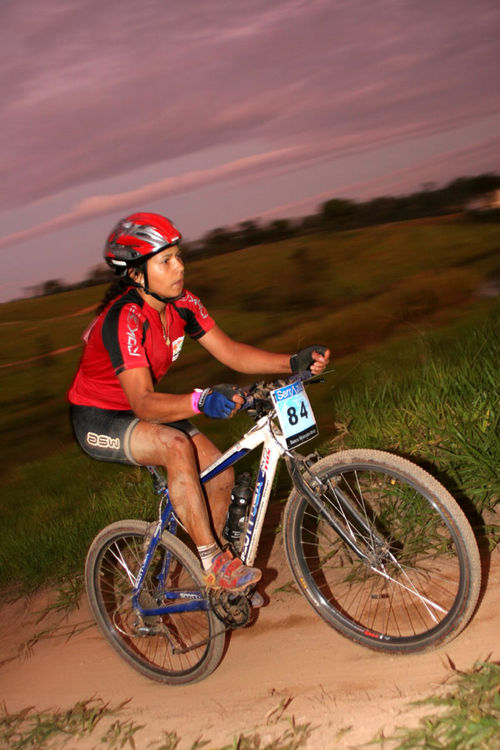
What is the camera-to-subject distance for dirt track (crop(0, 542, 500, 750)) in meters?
2.50

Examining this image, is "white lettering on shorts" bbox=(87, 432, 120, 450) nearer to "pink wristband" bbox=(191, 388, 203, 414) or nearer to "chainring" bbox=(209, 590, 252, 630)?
"pink wristband" bbox=(191, 388, 203, 414)

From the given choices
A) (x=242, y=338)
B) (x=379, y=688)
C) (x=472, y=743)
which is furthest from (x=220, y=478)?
(x=242, y=338)

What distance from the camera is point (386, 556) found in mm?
2814

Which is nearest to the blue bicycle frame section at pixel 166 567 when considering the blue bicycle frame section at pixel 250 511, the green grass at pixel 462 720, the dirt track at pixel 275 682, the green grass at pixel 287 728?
the blue bicycle frame section at pixel 250 511

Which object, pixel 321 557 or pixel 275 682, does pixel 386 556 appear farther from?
pixel 321 557

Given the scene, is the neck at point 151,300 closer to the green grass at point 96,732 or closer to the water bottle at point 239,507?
the water bottle at point 239,507

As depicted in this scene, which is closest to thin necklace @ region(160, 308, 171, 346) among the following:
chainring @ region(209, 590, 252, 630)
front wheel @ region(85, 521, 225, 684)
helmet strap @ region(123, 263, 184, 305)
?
helmet strap @ region(123, 263, 184, 305)

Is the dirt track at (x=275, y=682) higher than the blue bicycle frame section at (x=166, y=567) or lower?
lower

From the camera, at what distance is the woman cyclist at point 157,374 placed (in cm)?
286

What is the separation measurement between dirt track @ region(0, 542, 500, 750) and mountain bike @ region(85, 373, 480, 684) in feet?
0.35

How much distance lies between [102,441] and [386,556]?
1.41m

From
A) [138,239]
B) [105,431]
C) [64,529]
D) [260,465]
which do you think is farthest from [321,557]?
[64,529]

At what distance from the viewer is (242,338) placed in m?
10.0

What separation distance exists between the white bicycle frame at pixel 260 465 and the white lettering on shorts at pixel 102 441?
0.43 m
